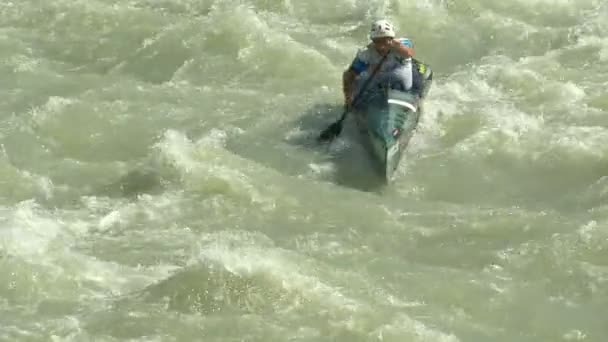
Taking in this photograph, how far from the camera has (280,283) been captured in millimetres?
6426

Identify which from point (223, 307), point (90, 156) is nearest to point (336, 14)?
point (90, 156)

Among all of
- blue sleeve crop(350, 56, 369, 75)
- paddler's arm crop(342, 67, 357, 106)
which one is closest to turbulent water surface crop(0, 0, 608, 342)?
paddler's arm crop(342, 67, 357, 106)

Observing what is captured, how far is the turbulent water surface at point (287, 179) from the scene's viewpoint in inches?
248

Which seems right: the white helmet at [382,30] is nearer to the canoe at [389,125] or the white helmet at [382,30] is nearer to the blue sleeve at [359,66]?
the blue sleeve at [359,66]

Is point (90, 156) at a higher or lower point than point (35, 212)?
higher

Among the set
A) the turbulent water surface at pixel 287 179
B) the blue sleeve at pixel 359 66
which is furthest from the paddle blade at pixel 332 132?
the blue sleeve at pixel 359 66

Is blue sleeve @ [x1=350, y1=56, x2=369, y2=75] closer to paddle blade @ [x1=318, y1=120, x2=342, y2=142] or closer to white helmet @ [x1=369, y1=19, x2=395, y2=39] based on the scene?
white helmet @ [x1=369, y1=19, x2=395, y2=39]

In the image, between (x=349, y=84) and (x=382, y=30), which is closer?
(x=382, y=30)

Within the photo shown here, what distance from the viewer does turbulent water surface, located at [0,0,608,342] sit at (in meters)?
6.31

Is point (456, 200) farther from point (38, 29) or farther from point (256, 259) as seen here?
point (38, 29)

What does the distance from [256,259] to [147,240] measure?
1.10 meters

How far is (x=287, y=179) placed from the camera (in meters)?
8.39

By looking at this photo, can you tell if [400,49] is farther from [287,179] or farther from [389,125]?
[287,179]

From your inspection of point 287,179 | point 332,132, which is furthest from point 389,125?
point 287,179
